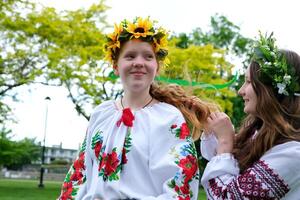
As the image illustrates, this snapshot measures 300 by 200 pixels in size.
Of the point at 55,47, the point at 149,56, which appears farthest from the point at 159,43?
the point at 55,47

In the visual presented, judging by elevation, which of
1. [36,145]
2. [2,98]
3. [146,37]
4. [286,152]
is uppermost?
[146,37]

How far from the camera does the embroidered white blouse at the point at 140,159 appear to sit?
8.75 ft

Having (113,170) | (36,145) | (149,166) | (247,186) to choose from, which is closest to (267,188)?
(247,186)

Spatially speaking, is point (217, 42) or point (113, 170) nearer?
point (113, 170)

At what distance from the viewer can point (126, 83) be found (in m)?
2.94

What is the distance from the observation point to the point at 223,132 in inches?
111

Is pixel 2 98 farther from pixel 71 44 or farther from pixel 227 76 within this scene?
pixel 227 76

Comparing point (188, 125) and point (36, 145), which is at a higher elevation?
point (188, 125)

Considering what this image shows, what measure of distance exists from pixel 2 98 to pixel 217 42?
65.6ft

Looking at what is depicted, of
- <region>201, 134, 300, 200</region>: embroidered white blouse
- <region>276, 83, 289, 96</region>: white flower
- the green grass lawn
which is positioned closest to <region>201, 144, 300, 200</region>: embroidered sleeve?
<region>201, 134, 300, 200</region>: embroidered white blouse

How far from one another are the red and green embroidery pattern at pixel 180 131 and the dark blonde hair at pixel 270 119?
272 mm

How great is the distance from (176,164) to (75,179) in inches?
26.8

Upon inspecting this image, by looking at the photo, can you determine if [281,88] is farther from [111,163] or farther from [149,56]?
[111,163]

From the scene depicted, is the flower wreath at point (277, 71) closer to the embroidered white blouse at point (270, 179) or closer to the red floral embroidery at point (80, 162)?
the embroidered white blouse at point (270, 179)
